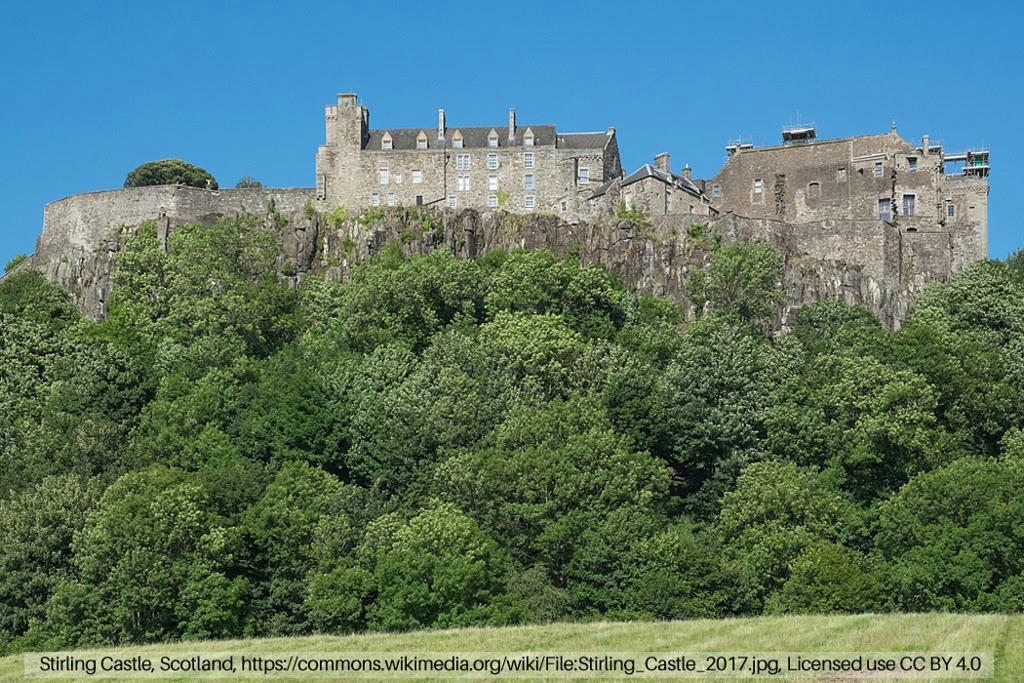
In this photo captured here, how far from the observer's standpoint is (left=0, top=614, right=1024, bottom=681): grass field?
35.6 meters

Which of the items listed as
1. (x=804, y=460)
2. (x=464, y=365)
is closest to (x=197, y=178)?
(x=464, y=365)

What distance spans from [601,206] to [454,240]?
26.6 ft

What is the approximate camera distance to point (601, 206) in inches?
3462

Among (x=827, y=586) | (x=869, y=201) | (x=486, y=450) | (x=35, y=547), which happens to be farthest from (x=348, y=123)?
(x=827, y=586)

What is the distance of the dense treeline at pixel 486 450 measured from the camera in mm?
54344

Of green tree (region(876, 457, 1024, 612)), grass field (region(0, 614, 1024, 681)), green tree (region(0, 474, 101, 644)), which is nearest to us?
grass field (region(0, 614, 1024, 681))

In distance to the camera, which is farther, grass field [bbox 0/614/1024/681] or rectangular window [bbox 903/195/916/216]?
rectangular window [bbox 903/195/916/216]

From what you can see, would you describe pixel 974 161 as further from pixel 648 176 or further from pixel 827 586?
pixel 827 586

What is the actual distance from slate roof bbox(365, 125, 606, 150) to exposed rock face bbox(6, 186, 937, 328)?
591 cm

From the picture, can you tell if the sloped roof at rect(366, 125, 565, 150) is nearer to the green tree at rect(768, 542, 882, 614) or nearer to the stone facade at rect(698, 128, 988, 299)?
the stone facade at rect(698, 128, 988, 299)

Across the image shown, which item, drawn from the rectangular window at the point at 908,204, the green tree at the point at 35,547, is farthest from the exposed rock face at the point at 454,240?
the green tree at the point at 35,547

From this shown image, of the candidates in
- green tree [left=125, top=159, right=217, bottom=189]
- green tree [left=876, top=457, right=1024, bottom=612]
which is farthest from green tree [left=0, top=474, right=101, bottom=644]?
green tree [left=125, top=159, right=217, bottom=189]

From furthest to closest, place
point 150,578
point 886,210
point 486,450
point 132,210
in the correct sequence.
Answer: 1. point 132,210
2. point 886,210
3. point 486,450
4. point 150,578

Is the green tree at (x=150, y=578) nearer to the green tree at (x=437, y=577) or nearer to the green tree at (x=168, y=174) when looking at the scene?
the green tree at (x=437, y=577)
